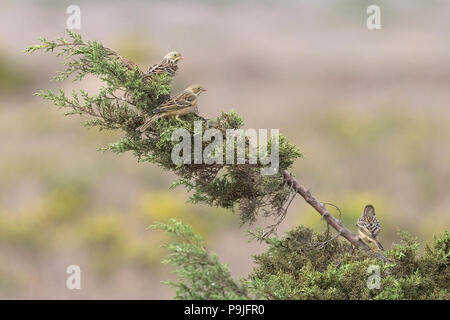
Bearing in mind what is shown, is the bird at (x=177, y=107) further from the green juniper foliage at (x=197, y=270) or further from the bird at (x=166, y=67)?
the green juniper foliage at (x=197, y=270)

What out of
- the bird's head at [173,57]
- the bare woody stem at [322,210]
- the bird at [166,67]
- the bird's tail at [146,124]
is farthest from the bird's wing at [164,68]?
the bare woody stem at [322,210]

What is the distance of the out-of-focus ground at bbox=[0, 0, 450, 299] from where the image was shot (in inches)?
918

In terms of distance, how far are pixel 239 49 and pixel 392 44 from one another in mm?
8527

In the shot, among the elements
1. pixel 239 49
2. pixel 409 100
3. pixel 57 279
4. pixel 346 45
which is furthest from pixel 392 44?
pixel 57 279

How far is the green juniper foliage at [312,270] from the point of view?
4875 millimetres

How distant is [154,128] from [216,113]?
29579 mm

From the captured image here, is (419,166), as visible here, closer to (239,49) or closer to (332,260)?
(239,49)

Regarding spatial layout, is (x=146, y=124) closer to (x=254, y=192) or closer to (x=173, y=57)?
(x=254, y=192)

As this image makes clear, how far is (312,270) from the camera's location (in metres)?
5.84

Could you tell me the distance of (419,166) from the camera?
2819 centimetres

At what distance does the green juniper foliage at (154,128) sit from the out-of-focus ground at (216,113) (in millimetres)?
13324

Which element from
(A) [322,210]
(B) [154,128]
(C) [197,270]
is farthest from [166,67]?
(C) [197,270]

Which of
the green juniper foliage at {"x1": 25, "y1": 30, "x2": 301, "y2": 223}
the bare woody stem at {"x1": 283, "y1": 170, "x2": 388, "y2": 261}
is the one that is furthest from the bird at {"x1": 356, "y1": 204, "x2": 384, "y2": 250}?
the green juniper foliage at {"x1": 25, "y1": 30, "x2": 301, "y2": 223}
